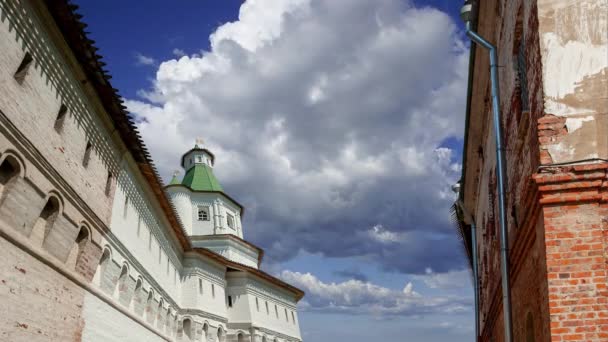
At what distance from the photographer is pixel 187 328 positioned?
115 feet

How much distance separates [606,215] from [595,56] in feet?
5.58

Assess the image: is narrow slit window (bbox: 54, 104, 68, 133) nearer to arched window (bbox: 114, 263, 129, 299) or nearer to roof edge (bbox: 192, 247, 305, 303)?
arched window (bbox: 114, 263, 129, 299)

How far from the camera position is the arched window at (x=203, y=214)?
49656 mm

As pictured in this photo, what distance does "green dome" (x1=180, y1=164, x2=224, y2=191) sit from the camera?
5109cm

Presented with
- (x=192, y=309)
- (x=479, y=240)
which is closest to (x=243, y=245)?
(x=192, y=309)

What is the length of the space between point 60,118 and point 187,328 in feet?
73.0

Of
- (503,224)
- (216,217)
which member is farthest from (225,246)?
(503,224)

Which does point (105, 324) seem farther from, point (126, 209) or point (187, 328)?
point (187, 328)

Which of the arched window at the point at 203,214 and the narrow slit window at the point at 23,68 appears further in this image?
the arched window at the point at 203,214

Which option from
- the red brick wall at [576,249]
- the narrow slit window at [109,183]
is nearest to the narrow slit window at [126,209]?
the narrow slit window at [109,183]

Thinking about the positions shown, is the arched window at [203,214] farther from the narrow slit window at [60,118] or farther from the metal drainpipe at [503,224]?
the metal drainpipe at [503,224]

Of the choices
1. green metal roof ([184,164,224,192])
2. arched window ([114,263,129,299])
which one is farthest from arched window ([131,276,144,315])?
green metal roof ([184,164,224,192])

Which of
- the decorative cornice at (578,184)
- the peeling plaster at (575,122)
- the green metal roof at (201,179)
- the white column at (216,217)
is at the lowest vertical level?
the decorative cornice at (578,184)

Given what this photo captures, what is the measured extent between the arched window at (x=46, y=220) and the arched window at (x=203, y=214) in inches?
1382
